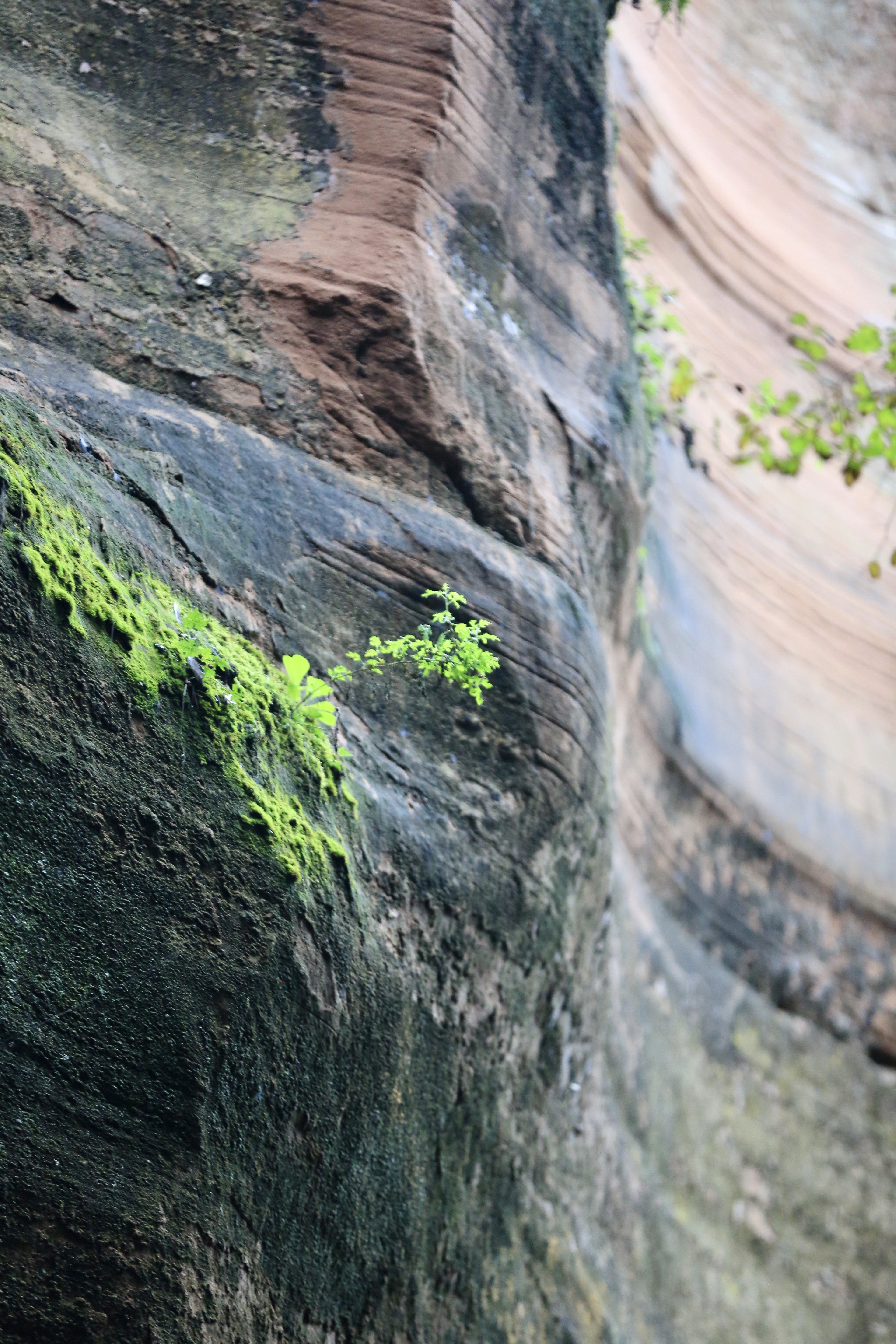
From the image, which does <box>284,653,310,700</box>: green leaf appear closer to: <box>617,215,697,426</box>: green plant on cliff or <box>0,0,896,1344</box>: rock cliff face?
<box>0,0,896,1344</box>: rock cliff face

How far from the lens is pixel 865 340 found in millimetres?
5148

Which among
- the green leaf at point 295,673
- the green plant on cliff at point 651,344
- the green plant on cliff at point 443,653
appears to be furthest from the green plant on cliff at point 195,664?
the green plant on cliff at point 651,344

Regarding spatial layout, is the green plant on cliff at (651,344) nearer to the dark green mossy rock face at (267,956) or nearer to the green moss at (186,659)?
the dark green mossy rock face at (267,956)

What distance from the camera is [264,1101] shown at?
8.75ft

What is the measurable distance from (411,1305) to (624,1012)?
296cm

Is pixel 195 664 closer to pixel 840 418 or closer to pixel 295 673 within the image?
pixel 295 673

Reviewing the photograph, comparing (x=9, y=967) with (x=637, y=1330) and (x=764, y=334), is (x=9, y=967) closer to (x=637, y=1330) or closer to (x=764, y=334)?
(x=637, y=1330)

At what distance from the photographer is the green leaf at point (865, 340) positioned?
5.11 m

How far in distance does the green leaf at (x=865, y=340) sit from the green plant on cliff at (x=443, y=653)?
8.44 feet

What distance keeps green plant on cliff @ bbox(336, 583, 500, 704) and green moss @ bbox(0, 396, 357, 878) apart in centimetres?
35

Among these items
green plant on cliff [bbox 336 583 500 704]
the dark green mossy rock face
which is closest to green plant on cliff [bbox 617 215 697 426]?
green plant on cliff [bbox 336 583 500 704]

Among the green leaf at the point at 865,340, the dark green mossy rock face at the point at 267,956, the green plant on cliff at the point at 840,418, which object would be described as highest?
the green leaf at the point at 865,340

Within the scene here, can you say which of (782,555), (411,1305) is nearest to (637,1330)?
(411,1305)

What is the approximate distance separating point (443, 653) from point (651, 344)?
633 centimetres
